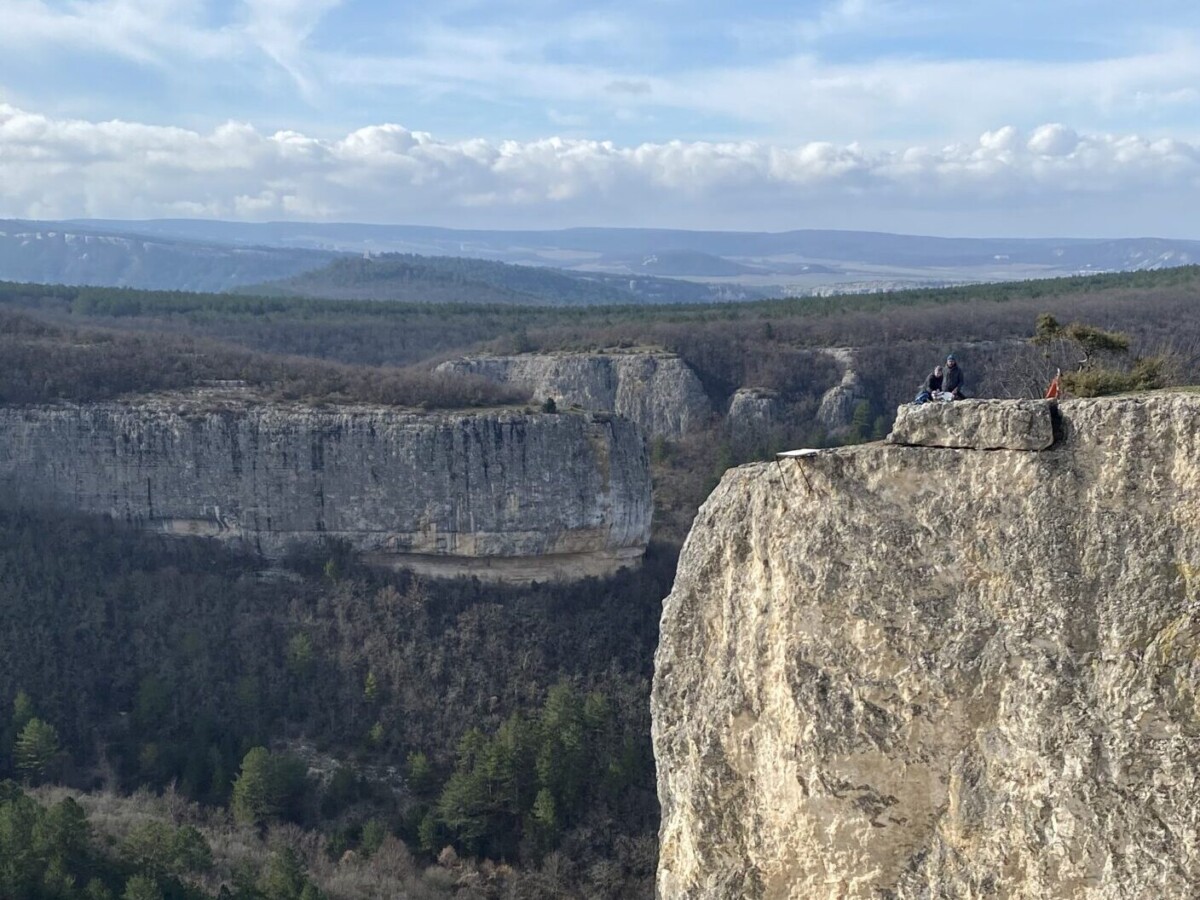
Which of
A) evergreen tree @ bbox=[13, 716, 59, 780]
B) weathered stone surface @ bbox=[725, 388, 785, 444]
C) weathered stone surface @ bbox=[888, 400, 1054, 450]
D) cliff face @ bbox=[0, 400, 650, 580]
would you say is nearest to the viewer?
weathered stone surface @ bbox=[888, 400, 1054, 450]

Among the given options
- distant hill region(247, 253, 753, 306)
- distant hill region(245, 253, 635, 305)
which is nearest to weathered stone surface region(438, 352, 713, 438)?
distant hill region(247, 253, 753, 306)

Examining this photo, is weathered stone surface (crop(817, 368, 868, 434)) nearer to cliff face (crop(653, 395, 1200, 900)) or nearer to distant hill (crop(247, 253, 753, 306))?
cliff face (crop(653, 395, 1200, 900))

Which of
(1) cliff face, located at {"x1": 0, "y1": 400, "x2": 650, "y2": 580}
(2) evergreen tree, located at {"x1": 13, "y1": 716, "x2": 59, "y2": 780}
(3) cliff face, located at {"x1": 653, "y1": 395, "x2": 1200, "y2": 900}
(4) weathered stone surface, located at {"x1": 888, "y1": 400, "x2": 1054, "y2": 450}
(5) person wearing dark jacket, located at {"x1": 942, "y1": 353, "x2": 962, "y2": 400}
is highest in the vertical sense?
(5) person wearing dark jacket, located at {"x1": 942, "y1": 353, "x2": 962, "y2": 400}

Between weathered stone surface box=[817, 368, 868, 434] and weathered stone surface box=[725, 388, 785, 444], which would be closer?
weathered stone surface box=[817, 368, 868, 434]

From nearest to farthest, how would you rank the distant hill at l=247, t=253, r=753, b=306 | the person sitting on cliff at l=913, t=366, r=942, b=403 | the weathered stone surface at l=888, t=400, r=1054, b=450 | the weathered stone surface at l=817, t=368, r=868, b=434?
the weathered stone surface at l=888, t=400, r=1054, b=450
the person sitting on cliff at l=913, t=366, r=942, b=403
the weathered stone surface at l=817, t=368, r=868, b=434
the distant hill at l=247, t=253, r=753, b=306

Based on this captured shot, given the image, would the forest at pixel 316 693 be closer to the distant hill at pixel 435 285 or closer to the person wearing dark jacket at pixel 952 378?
the person wearing dark jacket at pixel 952 378

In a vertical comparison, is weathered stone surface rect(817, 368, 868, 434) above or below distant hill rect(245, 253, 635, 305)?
below

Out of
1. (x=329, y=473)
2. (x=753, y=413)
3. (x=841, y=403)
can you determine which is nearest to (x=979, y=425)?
(x=329, y=473)

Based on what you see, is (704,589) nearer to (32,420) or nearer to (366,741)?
(366,741)
